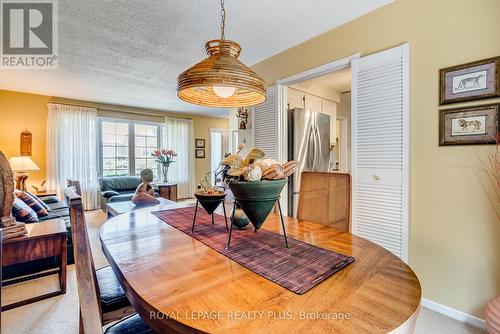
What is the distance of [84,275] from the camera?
31.8 inches

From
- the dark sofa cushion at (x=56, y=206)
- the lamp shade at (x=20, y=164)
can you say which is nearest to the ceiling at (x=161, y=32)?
the lamp shade at (x=20, y=164)

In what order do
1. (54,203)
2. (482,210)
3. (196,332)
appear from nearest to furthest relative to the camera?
(196,332)
(482,210)
(54,203)

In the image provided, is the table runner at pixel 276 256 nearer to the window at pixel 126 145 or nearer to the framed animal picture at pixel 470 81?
the framed animal picture at pixel 470 81

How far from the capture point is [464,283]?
5.56ft

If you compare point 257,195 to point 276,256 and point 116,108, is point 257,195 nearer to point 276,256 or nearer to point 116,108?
point 276,256

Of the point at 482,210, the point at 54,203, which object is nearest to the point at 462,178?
the point at 482,210

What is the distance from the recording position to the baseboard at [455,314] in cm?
164

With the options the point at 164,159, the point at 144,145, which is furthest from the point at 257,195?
the point at 144,145

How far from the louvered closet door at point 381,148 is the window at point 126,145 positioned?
5282 millimetres

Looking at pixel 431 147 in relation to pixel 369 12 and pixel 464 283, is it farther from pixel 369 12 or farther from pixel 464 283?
pixel 369 12

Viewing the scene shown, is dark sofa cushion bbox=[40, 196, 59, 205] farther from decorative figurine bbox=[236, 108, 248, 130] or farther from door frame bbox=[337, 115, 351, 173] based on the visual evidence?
door frame bbox=[337, 115, 351, 173]

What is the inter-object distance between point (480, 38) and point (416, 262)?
1655 millimetres

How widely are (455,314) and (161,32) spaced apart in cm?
345

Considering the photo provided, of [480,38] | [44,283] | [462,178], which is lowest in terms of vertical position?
[44,283]
